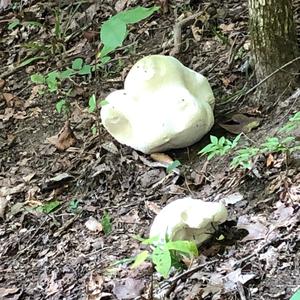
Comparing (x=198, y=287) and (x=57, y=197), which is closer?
(x=198, y=287)

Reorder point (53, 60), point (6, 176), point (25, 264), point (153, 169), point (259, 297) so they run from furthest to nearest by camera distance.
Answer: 1. point (53, 60)
2. point (6, 176)
3. point (153, 169)
4. point (25, 264)
5. point (259, 297)

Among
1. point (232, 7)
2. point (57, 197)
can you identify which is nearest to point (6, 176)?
point (57, 197)

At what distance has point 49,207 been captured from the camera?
12.4 feet

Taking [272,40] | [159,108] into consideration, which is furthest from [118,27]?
[272,40]

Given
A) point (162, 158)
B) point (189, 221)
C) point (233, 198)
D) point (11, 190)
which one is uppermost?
point (189, 221)

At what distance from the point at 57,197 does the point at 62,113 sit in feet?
2.73

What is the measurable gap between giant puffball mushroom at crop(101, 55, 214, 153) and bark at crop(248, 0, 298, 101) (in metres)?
0.32

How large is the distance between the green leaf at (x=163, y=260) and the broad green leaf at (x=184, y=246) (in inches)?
1.2

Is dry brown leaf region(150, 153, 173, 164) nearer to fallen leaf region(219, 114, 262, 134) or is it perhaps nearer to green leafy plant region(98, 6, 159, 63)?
fallen leaf region(219, 114, 262, 134)

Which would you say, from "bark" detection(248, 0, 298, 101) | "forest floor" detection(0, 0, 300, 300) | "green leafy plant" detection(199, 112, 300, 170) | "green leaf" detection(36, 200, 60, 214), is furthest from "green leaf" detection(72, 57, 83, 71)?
"green leafy plant" detection(199, 112, 300, 170)

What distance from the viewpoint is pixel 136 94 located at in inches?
149

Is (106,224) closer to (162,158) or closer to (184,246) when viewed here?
(162,158)

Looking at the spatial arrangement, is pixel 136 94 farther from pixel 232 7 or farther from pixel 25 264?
pixel 232 7

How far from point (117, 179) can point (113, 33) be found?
2.63ft
